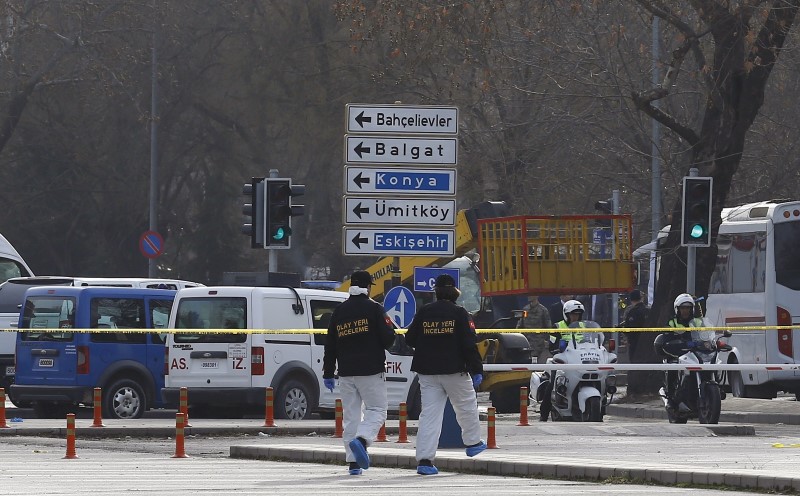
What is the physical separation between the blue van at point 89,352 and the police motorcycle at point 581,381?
Answer: 16.9 feet

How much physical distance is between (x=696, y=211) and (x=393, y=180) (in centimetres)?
587

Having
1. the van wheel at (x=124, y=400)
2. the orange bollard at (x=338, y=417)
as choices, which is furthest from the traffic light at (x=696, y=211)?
the van wheel at (x=124, y=400)

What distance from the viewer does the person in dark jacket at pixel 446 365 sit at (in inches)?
538

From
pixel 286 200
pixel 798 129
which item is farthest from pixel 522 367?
pixel 798 129

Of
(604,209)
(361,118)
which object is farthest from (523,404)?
(604,209)

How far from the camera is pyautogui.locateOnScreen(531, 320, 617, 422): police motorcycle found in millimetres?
20594

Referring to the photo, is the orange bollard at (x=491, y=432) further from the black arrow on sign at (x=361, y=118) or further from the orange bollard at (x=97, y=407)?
the orange bollard at (x=97, y=407)

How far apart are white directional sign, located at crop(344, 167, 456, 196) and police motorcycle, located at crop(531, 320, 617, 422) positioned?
361 centimetres

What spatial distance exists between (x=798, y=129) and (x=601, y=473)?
23.6 metres

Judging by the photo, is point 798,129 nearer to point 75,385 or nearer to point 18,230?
point 75,385

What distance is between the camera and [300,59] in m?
43.2

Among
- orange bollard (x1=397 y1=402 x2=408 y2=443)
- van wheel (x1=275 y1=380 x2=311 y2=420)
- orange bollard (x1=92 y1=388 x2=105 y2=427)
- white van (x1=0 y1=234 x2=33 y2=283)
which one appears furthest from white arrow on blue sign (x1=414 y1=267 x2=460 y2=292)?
white van (x1=0 y1=234 x2=33 y2=283)

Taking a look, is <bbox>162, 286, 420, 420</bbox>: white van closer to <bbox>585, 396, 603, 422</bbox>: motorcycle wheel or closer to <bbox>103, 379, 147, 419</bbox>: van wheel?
<bbox>103, 379, 147, 419</bbox>: van wheel

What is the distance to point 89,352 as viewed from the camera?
21703 millimetres
